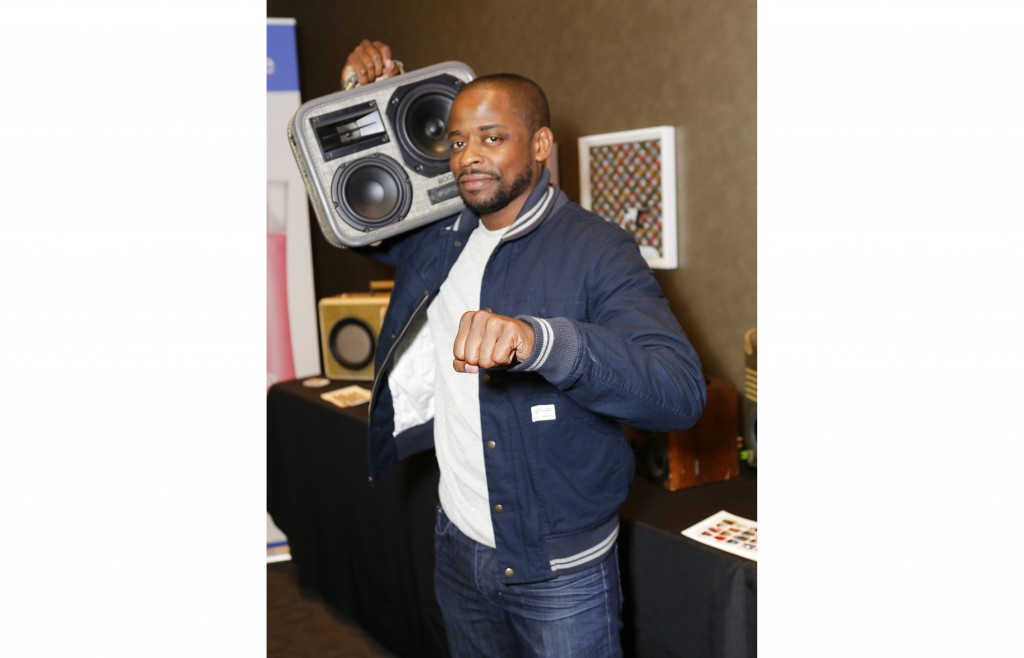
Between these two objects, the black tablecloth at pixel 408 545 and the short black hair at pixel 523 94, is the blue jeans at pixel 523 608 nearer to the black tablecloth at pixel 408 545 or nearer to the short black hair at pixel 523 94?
the black tablecloth at pixel 408 545

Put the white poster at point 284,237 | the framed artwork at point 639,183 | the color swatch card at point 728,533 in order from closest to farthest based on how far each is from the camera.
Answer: the color swatch card at point 728,533
the framed artwork at point 639,183
the white poster at point 284,237

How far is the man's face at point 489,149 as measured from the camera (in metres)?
Result: 1.40

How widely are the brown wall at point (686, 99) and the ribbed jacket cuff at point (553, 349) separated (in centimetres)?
122

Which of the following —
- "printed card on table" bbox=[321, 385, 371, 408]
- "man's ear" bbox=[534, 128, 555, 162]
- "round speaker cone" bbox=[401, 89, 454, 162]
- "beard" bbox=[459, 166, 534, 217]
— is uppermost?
"round speaker cone" bbox=[401, 89, 454, 162]

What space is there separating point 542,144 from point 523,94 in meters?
0.09

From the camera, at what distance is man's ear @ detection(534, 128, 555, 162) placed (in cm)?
145

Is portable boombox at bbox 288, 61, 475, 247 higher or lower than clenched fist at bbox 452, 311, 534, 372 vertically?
higher

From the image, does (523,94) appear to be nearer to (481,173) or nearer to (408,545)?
(481,173)

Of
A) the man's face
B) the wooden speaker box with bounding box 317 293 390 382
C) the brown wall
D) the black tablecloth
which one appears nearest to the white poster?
the black tablecloth

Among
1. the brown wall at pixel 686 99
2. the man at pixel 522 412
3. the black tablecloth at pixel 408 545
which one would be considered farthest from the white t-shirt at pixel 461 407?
the brown wall at pixel 686 99

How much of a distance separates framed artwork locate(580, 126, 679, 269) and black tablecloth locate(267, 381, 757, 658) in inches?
27.5

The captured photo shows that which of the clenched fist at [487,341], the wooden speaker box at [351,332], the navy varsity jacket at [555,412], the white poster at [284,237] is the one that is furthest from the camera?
the white poster at [284,237]

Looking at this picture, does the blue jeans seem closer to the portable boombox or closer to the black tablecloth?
the black tablecloth
